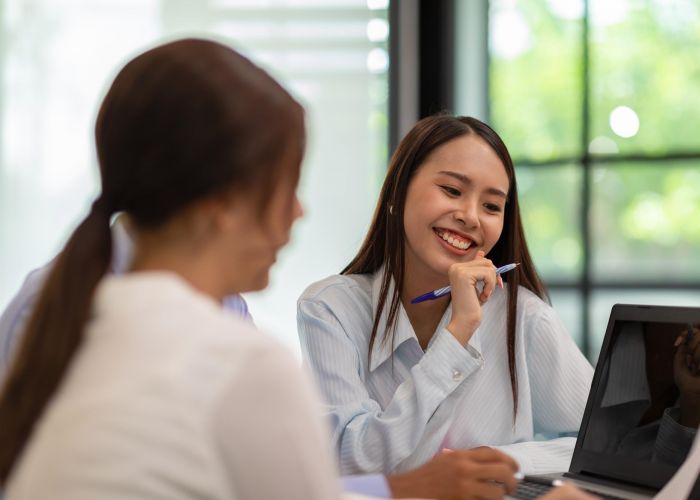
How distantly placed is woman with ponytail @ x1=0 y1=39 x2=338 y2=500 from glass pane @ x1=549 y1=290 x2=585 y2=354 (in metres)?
3.32

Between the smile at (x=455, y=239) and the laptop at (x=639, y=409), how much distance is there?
0.47m

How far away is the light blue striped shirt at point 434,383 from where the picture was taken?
165cm

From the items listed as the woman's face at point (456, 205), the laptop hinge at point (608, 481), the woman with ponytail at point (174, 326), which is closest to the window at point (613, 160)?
the woman's face at point (456, 205)

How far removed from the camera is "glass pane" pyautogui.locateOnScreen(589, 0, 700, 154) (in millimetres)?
4004

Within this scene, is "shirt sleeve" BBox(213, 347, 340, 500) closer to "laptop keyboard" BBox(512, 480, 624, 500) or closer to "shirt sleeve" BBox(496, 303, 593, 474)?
"laptop keyboard" BBox(512, 480, 624, 500)

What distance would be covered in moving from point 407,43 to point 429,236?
2.56 metres

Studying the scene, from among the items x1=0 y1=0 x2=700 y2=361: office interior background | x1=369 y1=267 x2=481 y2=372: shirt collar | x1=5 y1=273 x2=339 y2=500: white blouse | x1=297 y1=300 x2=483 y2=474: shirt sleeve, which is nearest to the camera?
x1=5 y1=273 x2=339 y2=500: white blouse

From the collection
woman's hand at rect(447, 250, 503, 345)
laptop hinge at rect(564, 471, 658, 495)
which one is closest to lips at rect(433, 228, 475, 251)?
woman's hand at rect(447, 250, 503, 345)

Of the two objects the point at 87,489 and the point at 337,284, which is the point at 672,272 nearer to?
the point at 337,284

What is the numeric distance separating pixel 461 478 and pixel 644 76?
320 cm

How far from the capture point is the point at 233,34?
3.89m

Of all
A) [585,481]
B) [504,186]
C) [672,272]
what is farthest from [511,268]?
[672,272]

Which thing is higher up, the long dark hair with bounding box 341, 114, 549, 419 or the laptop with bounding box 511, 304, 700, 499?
the long dark hair with bounding box 341, 114, 549, 419

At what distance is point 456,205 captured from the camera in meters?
1.94
